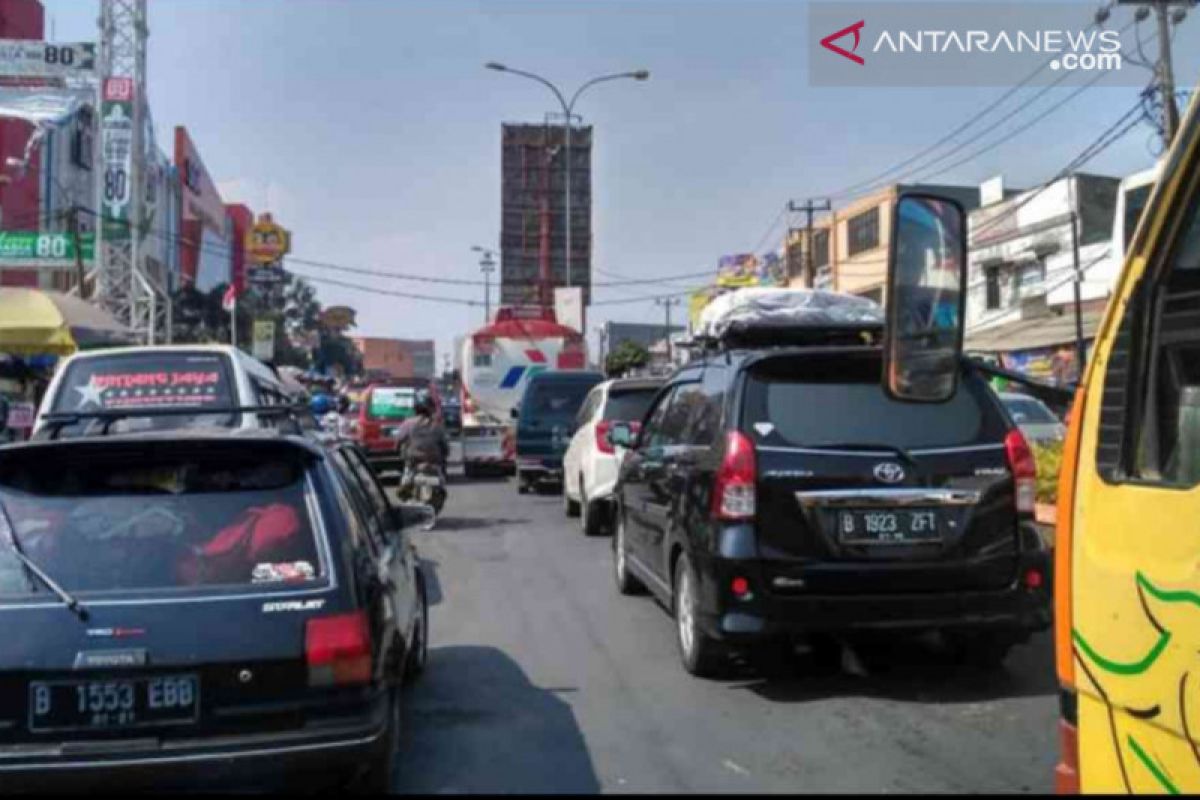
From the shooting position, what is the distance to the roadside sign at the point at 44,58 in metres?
37.5

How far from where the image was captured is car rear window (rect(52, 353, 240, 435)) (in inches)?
406

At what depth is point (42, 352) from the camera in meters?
16.2

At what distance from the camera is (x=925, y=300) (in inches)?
113

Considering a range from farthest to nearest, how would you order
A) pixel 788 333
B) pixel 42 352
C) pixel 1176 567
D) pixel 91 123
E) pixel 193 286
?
pixel 193 286, pixel 91 123, pixel 42 352, pixel 788 333, pixel 1176 567

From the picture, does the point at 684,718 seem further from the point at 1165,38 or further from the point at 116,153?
the point at 116,153

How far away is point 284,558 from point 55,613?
739 millimetres

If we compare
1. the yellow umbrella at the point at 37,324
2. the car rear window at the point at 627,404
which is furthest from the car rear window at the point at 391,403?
the car rear window at the point at 627,404

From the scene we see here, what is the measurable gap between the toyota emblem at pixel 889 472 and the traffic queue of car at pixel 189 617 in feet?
8.53

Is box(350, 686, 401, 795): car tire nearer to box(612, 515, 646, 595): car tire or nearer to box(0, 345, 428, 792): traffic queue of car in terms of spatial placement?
box(0, 345, 428, 792): traffic queue of car

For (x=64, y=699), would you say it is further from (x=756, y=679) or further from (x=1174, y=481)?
(x=756, y=679)

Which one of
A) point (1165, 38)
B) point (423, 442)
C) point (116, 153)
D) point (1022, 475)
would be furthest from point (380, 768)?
point (116, 153)

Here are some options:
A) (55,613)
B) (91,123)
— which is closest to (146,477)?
(55,613)

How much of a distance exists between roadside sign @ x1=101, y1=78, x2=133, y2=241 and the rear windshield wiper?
1255 inches

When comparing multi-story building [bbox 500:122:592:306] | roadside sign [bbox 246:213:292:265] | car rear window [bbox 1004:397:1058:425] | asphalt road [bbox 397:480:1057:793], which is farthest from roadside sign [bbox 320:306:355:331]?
asphalt road [bbox 397:480:1057:793]
